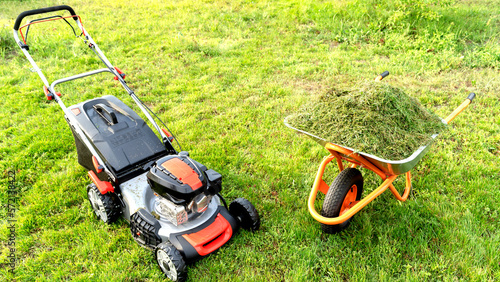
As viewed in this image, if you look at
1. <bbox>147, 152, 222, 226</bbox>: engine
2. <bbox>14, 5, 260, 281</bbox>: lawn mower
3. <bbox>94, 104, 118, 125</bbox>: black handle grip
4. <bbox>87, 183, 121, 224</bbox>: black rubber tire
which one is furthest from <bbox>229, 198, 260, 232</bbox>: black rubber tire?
<bbox>94, 104, 118, 125</bbox>: black handle grip

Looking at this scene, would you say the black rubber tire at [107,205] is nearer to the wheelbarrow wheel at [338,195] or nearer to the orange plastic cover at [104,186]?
the orange plastic cover at [104,186]

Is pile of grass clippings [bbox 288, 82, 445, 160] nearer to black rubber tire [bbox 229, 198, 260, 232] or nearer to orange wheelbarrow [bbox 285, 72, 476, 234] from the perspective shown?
orange wheelbarrow [bbox 285, 72, 476, 234]

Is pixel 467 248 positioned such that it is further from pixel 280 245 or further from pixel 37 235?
pixel 37 235

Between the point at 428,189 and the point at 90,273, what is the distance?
346 centimetres

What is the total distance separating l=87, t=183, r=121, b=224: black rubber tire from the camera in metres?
3.06

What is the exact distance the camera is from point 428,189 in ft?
11.6

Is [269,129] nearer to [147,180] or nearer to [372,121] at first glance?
[372,121]

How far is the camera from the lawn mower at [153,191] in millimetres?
2592

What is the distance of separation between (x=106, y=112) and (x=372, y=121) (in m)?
2.55

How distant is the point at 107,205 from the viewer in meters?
3.05

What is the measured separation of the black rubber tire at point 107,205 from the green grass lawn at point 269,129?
0.42ft

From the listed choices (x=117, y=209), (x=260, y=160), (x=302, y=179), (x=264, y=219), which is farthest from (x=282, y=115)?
(x=117, y=209)

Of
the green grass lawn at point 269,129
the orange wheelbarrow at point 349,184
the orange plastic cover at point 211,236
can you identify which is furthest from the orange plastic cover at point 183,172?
the orange wheelbarrow at point 349,184

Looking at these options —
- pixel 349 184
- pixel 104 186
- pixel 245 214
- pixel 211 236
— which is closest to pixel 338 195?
pixel 349 184
